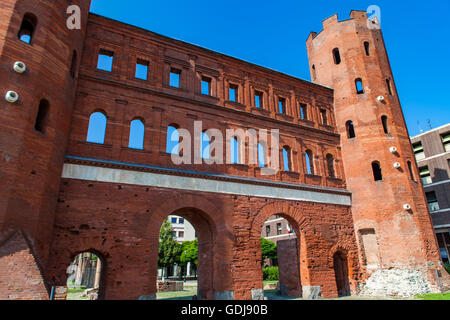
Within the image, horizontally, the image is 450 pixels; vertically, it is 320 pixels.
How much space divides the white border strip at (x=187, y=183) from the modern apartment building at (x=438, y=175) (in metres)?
15.4

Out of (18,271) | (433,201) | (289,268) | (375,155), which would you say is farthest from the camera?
(433,201)

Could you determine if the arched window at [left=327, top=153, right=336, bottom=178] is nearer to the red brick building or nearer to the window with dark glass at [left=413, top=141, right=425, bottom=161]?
the red brick building

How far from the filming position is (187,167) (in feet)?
46.6

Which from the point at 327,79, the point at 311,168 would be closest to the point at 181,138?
the point at 311,168

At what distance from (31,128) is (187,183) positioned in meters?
6.29

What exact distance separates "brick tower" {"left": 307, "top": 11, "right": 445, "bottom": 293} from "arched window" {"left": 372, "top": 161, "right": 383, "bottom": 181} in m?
0.06

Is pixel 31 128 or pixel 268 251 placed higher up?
pixel 31 128

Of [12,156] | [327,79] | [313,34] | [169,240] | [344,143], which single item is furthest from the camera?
[169,240]

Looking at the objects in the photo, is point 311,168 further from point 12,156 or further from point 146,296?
point 12,156

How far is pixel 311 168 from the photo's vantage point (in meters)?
18.3

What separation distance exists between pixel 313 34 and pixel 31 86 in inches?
782

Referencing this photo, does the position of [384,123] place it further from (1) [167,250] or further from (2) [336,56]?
(1) [167,250]

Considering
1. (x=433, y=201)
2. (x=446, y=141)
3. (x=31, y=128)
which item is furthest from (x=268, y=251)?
(x=31, y=128)
